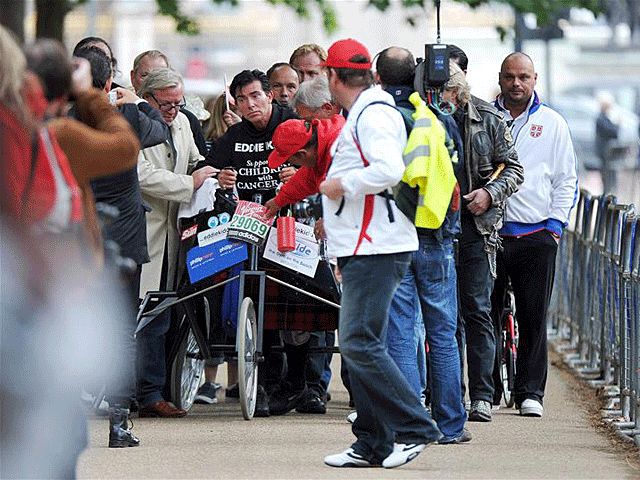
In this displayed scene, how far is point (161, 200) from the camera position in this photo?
34.9ft

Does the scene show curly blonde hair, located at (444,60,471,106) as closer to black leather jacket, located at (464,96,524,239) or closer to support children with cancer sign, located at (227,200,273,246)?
black leather jacket, located at (464,96,524,239)

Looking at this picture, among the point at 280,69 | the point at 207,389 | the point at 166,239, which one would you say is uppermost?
the point at 280,69

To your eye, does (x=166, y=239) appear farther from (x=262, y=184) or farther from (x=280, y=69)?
(x=280, y=69)

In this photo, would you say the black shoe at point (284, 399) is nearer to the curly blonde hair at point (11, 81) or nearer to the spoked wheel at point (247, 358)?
the spoked wheel at point (247, 358)

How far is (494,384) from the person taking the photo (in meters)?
10.8

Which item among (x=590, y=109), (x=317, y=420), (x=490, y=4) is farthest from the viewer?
(x=590, y=109)

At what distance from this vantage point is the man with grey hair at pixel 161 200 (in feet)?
33.9

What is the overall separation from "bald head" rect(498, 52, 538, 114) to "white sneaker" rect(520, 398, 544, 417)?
A: 1.71 meters

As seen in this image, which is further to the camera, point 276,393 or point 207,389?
point 207,389

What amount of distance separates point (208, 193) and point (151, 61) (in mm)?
1508

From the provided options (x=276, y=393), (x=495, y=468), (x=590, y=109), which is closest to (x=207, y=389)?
(x=276, y=393)

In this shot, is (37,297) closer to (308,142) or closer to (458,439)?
(308,142)

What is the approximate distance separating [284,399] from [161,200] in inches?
53.4

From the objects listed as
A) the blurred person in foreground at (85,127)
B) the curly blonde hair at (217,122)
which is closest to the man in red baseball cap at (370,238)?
the blurred person in foreground at (85,127)
